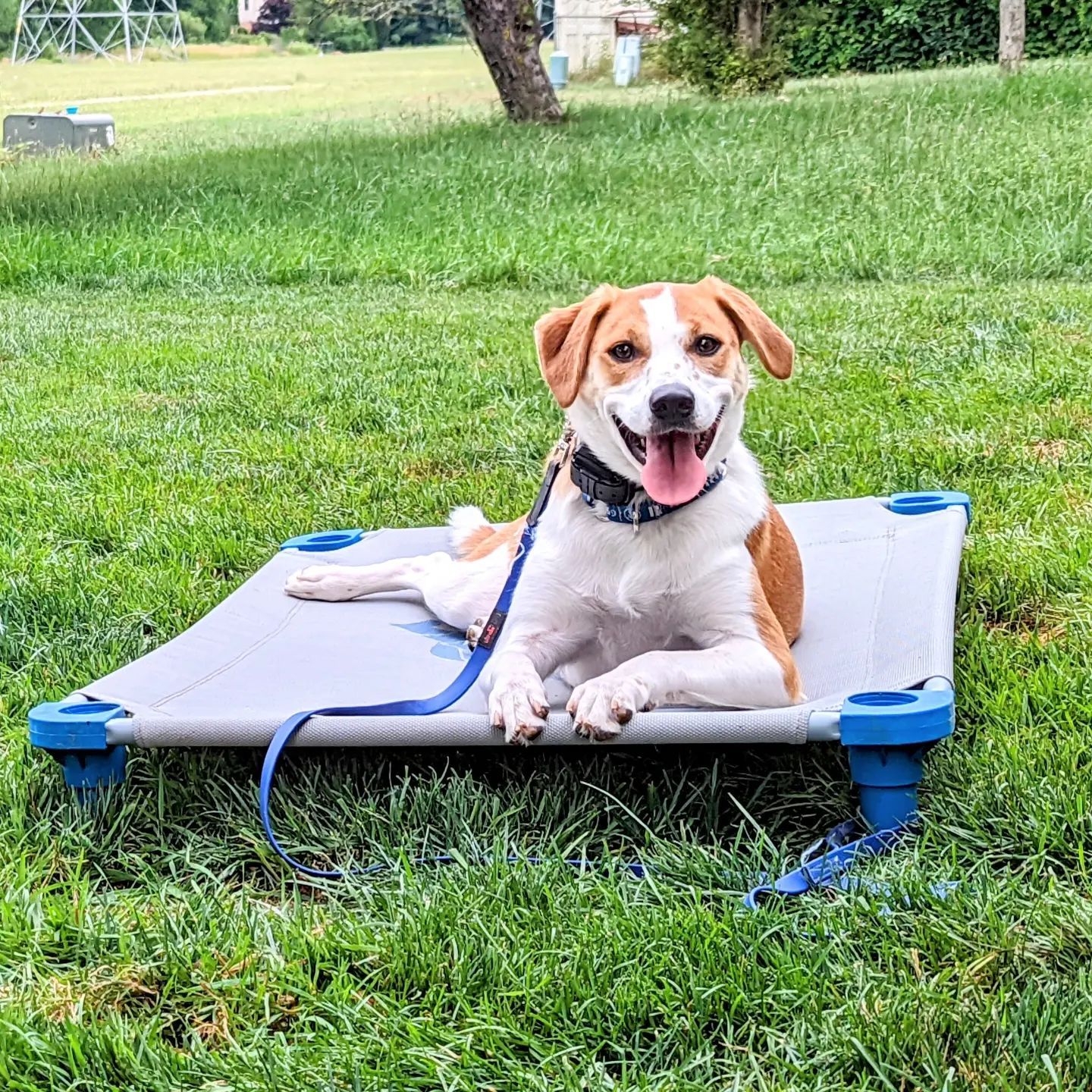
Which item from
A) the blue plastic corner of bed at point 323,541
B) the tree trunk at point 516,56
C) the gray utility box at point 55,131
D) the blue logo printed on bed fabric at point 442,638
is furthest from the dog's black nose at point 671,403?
the gray utility box at point 55,131

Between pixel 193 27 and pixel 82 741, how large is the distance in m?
43.8

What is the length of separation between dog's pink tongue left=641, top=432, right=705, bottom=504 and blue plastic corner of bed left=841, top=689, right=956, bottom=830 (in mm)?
618

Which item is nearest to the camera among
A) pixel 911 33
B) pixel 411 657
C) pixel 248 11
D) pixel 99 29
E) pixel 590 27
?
pixel 411 657

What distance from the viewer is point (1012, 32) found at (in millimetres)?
21141

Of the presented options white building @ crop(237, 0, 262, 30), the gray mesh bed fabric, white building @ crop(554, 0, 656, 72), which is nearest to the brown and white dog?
the gray mesh bed fabric

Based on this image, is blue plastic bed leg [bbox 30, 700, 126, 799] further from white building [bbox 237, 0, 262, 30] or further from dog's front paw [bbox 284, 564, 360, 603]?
white building [bbox 237, 0, 262, 30]

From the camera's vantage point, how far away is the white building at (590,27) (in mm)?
33156

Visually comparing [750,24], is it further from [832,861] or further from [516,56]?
[832,861]

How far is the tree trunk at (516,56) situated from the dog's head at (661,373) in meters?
13.1

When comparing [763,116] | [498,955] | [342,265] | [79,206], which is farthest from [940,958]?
[763,116]

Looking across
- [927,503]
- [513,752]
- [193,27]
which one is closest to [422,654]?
[513,752]

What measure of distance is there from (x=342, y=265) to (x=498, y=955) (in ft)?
29.5

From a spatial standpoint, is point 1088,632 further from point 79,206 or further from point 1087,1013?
point 79,206

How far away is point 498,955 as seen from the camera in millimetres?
2303
